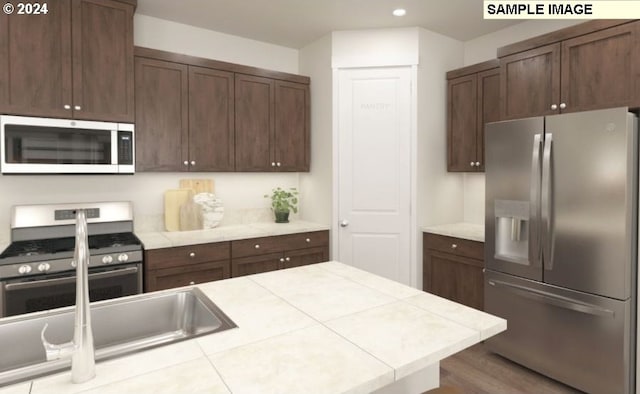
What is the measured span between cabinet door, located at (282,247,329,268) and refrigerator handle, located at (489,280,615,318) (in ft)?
4.80

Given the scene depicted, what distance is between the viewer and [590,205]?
213 cm

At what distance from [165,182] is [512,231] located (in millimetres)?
2814

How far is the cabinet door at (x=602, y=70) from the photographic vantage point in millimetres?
2131

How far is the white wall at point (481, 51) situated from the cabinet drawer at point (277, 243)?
1506 mm

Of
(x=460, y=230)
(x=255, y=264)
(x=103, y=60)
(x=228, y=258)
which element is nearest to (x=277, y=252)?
(x=255, y=264)

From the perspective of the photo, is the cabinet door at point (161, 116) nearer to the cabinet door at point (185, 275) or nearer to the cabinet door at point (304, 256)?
the cabinet door at point (185, 275)

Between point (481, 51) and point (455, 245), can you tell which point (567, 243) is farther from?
point (481, 51)

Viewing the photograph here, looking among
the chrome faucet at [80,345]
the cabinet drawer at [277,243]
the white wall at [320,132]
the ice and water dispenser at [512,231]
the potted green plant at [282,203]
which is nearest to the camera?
the chrome faucet at [80,345]

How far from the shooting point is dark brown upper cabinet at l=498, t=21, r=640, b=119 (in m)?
2.16

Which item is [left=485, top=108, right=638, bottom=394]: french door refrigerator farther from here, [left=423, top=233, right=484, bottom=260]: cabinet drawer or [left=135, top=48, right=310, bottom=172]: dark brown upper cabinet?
[left=135, top=48, right=310, bottom=172]: dark brown upper cabinet

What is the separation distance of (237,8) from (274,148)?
1212 mm

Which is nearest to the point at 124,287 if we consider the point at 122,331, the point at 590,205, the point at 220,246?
the point at 220,246

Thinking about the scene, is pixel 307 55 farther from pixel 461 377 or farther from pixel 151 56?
pixel 461 377

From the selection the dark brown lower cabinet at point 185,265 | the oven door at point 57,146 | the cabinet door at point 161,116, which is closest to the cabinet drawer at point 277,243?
the dark brown lower cabinet at point 185,265
